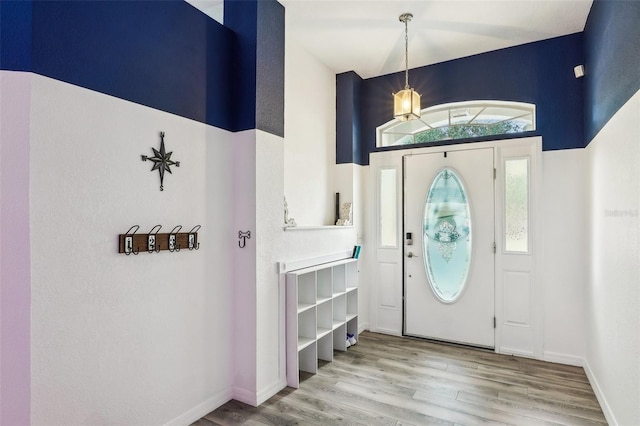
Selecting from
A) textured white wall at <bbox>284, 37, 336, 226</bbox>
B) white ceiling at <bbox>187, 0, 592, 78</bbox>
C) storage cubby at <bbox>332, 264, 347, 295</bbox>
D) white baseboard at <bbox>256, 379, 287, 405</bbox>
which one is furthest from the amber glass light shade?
white baseboard at <bbox>256, 379, 287, 405</bbox>

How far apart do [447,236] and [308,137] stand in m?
1.94

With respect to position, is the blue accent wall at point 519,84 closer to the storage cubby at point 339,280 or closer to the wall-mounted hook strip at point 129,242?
the storage cubby at point 339,280

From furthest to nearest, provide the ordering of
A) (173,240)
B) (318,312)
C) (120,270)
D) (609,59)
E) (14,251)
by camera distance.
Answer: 1. (318,312)
2. (609,59)
3. (173,240)
4. (120,270)
5. (14,251)

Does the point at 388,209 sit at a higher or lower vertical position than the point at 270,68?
lower

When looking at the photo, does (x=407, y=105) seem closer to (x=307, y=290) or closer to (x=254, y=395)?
(x=307, y=290)

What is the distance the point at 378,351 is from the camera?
12.8ft

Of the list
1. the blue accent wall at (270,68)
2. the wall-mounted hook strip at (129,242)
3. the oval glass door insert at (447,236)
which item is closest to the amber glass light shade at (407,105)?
the blue accent wall at (270,68)

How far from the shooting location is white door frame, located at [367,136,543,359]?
3697 millimetres

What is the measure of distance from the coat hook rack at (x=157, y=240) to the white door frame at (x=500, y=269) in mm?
2586

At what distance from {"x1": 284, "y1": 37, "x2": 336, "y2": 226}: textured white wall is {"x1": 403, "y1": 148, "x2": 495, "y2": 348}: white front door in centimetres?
100

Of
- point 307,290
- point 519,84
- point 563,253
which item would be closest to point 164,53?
point 307,290

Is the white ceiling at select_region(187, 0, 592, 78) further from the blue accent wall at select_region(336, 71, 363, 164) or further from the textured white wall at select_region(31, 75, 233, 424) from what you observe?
the textured white wall at select_region(31, 75, 233, 424)

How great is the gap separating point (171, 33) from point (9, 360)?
6.76ft

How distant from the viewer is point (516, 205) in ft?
12.5
